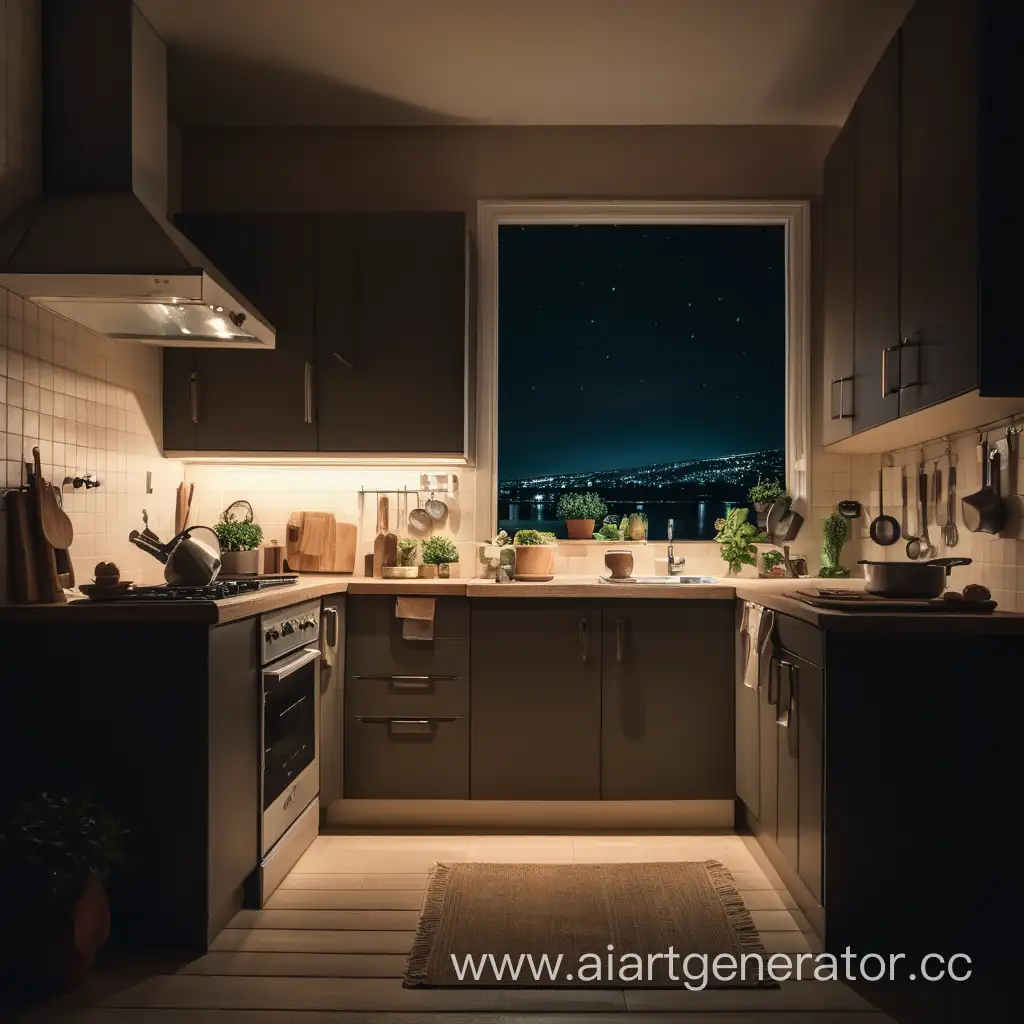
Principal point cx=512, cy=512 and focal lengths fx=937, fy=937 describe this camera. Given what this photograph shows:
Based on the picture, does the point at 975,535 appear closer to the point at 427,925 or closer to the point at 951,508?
the point at 951,508

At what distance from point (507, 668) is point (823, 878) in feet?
4.77

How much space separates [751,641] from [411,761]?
138cm

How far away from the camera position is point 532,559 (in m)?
3.88

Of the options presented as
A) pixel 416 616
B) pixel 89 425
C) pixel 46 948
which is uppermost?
pixel 89 425

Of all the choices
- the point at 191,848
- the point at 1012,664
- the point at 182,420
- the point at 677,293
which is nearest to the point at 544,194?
the point at 677,293

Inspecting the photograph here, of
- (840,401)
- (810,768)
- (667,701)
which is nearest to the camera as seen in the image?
(810,768)

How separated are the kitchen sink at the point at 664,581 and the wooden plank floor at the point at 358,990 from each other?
1.13 metres

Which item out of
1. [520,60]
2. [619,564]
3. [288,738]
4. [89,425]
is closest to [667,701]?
[619,564]

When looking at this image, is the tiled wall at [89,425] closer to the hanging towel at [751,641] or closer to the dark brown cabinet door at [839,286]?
the hanging towel at [751,641]

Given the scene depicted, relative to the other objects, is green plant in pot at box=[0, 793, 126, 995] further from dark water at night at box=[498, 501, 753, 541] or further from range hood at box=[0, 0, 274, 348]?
dark water at night at box=[498, 501, 753, 541]

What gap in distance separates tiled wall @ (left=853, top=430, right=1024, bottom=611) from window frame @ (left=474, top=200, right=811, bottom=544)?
0.52 m

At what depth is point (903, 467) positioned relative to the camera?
3793mm

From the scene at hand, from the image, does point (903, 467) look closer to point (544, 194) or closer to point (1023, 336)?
point (1023, 336)

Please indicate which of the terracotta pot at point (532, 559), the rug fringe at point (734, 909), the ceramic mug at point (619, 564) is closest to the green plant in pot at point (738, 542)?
the ceramic mug at point (619, 564)
